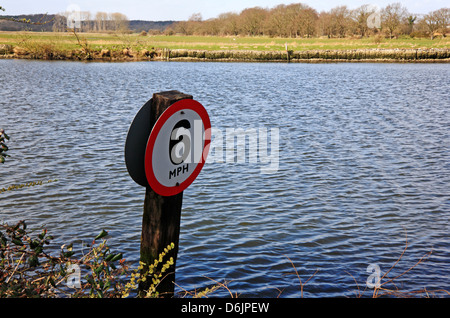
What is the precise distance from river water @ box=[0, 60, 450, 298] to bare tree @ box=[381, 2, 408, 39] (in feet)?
286

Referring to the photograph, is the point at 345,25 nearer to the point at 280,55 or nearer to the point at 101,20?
the point at 280,55

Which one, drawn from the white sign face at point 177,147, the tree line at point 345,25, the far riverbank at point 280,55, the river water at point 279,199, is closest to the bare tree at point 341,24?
the tree line at point 345,25

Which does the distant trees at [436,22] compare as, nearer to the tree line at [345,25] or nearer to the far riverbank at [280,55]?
the tree line at [345,25]

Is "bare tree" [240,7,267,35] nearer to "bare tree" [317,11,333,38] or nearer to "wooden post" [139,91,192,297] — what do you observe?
"bare tree" [317,11,333,38]

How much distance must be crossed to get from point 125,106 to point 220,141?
9.89m

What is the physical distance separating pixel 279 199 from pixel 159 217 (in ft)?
19.9

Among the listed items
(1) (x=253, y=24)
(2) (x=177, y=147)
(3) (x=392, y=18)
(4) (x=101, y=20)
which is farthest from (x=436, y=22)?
(2) (x=177, y=147)

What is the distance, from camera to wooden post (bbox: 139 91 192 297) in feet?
12.6

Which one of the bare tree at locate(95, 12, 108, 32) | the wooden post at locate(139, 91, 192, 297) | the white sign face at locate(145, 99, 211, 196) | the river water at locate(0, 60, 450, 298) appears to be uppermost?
the bare tree at locate(95, 12, 108, 32)

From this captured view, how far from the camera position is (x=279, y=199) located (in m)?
9.80

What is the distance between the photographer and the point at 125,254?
23.1ft

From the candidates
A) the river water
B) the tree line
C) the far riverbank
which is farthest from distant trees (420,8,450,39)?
the river water

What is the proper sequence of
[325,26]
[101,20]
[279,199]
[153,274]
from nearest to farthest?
[153,274] < [279,199] < [325,26] < [101,20]

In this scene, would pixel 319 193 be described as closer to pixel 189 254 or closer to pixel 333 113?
pixel 189 254
